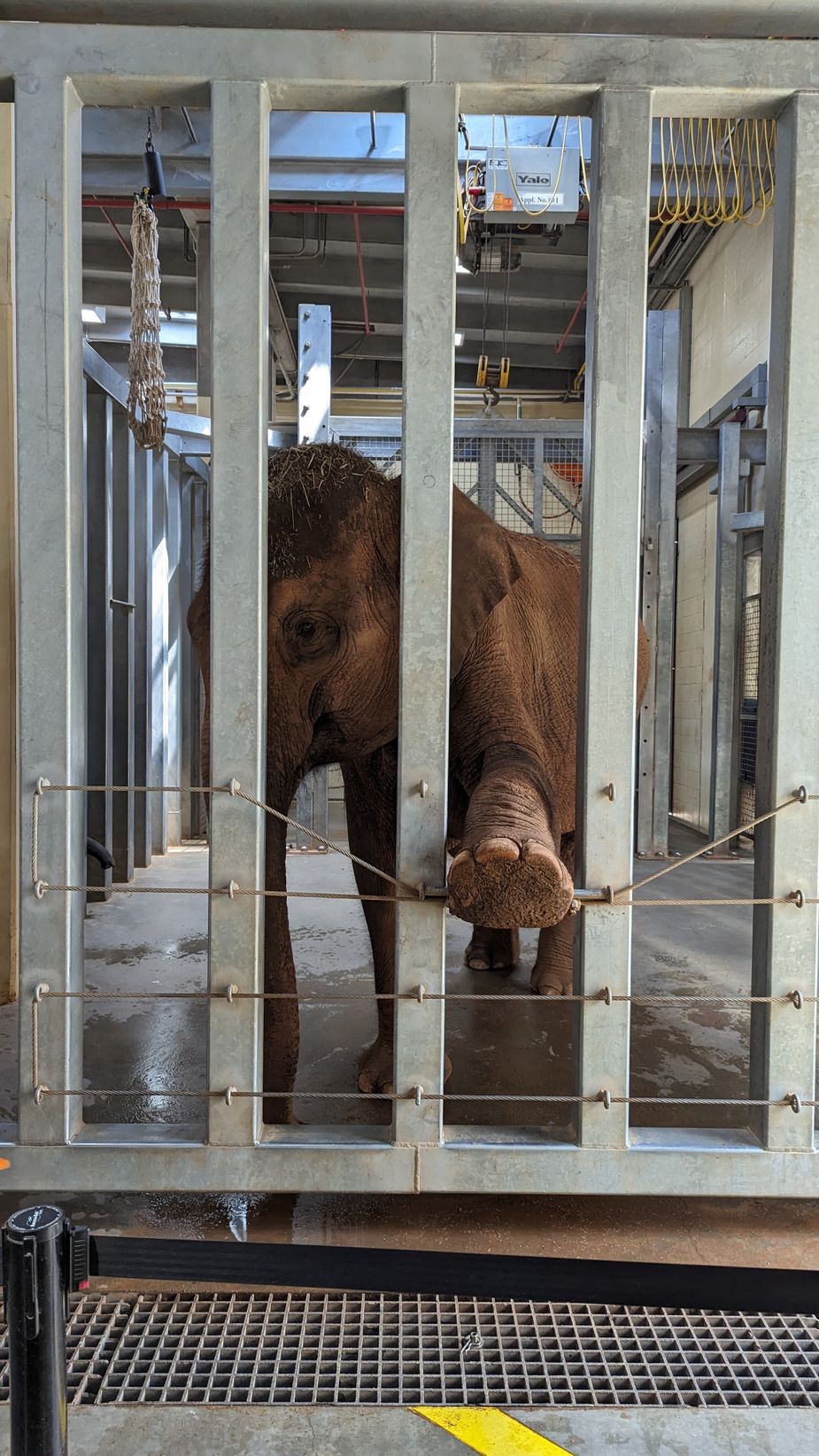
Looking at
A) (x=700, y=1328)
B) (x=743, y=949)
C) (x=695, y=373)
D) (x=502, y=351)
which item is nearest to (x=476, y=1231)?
(x=700, y=1328)

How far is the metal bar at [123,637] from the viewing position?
25.1ft

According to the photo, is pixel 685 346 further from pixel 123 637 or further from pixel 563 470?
pixel 123 637

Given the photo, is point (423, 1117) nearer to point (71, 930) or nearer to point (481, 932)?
point (71, 930)

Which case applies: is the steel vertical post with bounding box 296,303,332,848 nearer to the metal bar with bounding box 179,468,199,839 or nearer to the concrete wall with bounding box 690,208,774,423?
the metal bar with bounding box 179,468,199,839

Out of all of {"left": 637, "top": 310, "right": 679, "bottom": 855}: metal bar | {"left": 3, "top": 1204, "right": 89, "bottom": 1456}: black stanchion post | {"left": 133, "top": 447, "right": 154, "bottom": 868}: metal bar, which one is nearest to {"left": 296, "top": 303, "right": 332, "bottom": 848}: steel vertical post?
{"left": 133, "top": 447, "right": 154, "bottom": 868}: metal bar

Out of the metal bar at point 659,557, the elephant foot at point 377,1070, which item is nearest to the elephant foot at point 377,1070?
the elephant foot at point 377,1070

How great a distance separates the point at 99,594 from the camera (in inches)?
282

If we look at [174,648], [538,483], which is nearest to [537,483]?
[538,483]

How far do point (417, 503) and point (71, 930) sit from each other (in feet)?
4.55

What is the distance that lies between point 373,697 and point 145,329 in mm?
1290

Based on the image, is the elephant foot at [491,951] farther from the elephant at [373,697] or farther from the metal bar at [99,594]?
the metal bar at [99,594]

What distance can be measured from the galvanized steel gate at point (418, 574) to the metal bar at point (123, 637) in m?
5.55

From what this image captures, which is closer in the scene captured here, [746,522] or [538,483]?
[538,483]

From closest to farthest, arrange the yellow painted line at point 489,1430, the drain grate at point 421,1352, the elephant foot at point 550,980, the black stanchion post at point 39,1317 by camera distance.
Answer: the black stanchion post at point 39,1317, the yellow painted line at point 489,1430, the drain grate at point 421,1352, the elephant foot at point 550,980
